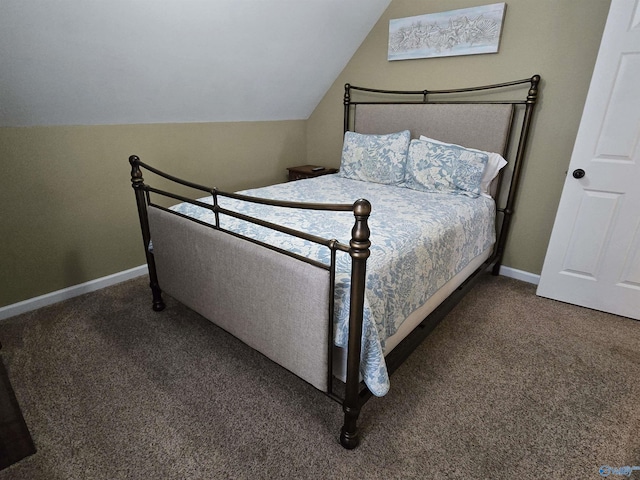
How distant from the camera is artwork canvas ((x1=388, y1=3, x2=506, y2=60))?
246 cm

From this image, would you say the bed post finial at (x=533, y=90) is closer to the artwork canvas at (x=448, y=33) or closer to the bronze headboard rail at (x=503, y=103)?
the bronze headboard rail at (x=503, y=103)

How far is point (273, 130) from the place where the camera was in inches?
137

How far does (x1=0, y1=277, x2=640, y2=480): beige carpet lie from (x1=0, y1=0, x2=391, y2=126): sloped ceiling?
4.40ft

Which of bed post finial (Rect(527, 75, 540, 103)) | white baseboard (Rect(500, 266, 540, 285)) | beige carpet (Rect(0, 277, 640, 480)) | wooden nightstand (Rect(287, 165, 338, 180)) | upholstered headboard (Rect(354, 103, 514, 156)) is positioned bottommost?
beige carpet (Rect(0, 277, 640, 480))

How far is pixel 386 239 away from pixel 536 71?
5.84 ft

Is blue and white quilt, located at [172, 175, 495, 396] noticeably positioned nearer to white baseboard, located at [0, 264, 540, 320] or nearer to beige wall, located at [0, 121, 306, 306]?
white baseboard, located at [0, 264, 540, 320]

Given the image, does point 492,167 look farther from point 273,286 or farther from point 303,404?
point 303,404

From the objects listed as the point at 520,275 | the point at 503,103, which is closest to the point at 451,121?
the point at 503,103

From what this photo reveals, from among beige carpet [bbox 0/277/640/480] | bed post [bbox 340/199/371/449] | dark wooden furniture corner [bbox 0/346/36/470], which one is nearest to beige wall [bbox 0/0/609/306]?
beige carpet [bbox 0/277/640/480]

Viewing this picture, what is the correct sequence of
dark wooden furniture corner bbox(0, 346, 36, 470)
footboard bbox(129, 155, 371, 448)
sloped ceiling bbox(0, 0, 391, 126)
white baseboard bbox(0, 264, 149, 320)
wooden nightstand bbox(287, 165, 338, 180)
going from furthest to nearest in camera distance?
1. wooden nightstand bbox(287, 165, 338, 180)
2. white baseboard bbox(0, 264, 149, 320)
3. sloped ceiling bbox(0, 0, 391, 126)
4. footboard bbox(129, 155, 371, 448)
5. dark wooden furniture corner bbox(0, 346, 36, 470)

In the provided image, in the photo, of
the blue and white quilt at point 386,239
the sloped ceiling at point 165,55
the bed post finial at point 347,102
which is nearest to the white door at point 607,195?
the blue and white quilt at point 386,239

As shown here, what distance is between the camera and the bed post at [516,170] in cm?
238

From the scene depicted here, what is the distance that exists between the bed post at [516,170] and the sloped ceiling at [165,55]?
135cm

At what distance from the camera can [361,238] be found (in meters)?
1.12
